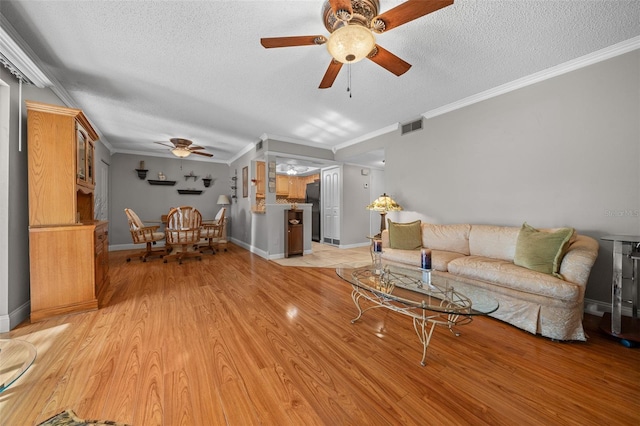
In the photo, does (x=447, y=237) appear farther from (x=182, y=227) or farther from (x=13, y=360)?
(x=182, y=227)

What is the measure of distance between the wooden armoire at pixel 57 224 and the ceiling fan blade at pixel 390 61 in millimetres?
2937

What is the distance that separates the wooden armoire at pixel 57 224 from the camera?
2.17 metres

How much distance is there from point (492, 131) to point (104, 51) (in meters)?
4.48

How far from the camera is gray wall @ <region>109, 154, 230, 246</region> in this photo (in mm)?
5816

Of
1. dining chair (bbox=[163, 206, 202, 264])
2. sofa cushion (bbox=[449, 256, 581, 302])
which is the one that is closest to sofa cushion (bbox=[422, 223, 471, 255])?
sofa cushion (bbox=[449, 256, 581, 302])

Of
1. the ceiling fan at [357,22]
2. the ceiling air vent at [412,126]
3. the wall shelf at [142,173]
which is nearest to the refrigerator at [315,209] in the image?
the ceiling air vent at [412,126]

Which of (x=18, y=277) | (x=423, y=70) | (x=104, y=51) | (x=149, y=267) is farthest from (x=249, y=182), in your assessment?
(x=423, y=70)

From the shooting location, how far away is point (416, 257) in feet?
9.97

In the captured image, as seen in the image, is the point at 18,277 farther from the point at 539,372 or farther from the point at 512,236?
the point at 512,236

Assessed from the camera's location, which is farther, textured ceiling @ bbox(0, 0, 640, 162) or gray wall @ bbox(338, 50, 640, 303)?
gray wall @ bbox(338, 50, 640, 303)

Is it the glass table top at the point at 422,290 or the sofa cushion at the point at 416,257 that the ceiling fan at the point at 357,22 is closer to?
the glass table top at the point at 422,290

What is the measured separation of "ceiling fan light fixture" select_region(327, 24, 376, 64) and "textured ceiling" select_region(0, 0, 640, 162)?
426mm

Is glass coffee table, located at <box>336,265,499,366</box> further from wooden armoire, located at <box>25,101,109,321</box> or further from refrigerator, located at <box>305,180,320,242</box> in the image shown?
refrigerator, located at <box>305,180,320,242</box>

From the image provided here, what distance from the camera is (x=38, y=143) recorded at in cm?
221
